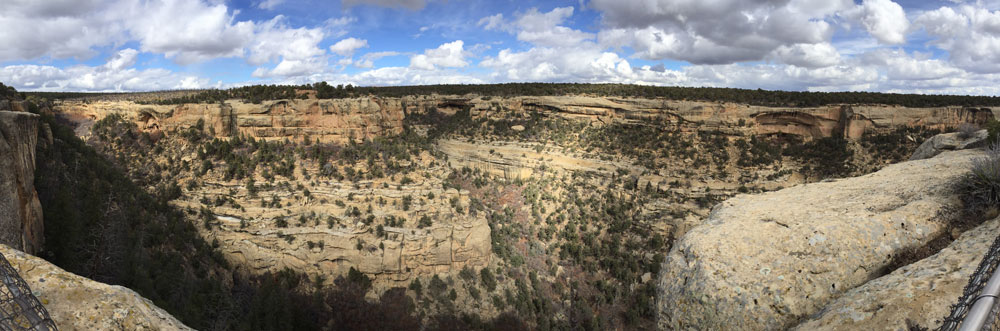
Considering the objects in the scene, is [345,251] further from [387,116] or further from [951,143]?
[951,143]

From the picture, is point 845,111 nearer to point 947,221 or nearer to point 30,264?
point 947,221

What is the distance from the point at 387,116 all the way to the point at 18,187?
69.4 ft

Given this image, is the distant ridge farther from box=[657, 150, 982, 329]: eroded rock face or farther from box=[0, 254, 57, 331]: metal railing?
box=[657, 150, 982, 329]: eroded rock face

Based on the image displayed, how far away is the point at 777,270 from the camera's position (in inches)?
196

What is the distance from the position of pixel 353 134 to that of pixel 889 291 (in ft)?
86.8

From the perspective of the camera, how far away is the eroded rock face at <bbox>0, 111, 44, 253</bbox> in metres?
7.52

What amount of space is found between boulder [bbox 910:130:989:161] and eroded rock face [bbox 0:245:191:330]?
1489cm

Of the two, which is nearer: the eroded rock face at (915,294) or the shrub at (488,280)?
the eroded rock face at (915,294)

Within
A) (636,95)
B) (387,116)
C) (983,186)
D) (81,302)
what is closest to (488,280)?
(387,116)

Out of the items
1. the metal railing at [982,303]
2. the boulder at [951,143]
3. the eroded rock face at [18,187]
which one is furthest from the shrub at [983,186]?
the eroded rock face at [18,187]

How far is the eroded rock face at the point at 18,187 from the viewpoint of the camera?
752cm

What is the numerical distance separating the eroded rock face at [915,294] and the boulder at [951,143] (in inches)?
276

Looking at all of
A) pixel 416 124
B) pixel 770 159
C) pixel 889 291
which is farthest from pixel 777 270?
pixel 416 124

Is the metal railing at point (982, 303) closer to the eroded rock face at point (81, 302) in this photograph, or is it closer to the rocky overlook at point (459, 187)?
the eroded rock face at point (81, 302)
